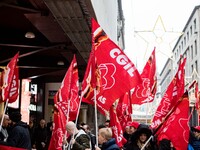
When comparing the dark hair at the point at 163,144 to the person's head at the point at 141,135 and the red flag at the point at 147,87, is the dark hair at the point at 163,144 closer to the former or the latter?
the person's head at the point at 141,135

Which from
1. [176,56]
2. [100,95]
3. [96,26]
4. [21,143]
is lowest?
[21,143]

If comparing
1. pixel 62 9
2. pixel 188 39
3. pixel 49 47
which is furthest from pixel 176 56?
pixel 62 9

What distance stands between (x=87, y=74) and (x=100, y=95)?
621 mm

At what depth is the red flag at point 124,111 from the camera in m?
11.6

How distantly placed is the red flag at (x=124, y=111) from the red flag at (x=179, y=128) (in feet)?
12.5

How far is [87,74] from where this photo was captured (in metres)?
7.14

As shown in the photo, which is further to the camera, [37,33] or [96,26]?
[37,33]

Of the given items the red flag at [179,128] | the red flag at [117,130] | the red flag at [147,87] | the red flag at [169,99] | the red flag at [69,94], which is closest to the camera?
the red flag at [179,128]

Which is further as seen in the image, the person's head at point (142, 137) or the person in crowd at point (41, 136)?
the person in crowd at point (41, 136)

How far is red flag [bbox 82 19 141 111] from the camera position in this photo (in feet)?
21.6

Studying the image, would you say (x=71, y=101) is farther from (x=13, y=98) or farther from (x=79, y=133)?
(x=79, y=133)

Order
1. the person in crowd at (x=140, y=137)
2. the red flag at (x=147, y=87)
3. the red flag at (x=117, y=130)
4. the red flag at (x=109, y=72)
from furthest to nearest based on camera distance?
1. the red flag at (x=147, y=87)
2. the red flag at (x=117, y=130)
3. the person in crowd at (x=140, y=137)
4. the red flag at (x=109, y=72)

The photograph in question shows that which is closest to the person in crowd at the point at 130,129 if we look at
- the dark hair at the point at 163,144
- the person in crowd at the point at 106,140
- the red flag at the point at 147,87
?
the dark hair at the point at 163,144

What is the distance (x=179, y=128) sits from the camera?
7.65 metres
